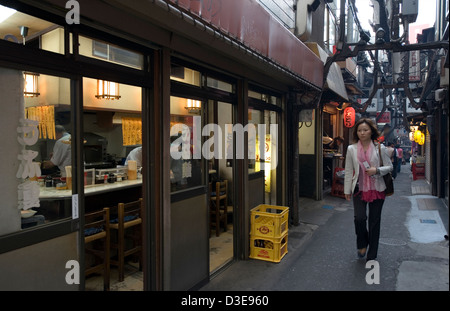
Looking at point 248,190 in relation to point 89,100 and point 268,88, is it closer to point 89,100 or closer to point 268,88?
point 268,88

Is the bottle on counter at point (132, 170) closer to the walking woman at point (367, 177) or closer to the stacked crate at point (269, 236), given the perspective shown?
the stacked crate at point (269, 236)

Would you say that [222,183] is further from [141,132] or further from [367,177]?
[141,132]

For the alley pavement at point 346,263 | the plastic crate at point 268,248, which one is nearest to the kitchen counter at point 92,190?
the alley pavement at point 346,263

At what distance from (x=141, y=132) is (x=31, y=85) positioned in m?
1.99

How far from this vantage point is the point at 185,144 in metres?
5.10

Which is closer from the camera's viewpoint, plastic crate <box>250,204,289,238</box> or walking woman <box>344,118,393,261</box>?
walking woman <box>344,118,393,261</box>

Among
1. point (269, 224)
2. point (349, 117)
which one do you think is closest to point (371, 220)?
point (269, 224)

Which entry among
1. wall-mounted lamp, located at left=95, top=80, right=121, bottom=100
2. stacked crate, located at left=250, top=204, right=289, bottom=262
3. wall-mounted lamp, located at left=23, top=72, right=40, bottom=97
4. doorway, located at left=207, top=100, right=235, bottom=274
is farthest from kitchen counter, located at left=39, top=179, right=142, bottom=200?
stacked crate, located at left=250, top=204, right=289, bottom=262

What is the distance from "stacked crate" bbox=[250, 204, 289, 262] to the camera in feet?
20.1

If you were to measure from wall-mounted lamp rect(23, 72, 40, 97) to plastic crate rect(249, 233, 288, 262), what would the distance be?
4449 millimetres

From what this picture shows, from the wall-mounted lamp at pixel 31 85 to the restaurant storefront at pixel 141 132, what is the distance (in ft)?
0.04

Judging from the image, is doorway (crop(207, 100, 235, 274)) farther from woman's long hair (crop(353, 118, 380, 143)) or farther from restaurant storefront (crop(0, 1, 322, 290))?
woman's long hair (crop(353, 118, 380, 143))

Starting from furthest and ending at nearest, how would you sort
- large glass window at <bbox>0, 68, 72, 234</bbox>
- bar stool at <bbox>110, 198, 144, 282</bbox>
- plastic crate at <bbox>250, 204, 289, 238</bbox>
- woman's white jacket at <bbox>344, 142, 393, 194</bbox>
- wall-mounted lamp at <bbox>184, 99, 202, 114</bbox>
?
1. plastic crate at <bbox>250, 204, 289, 238</bbox>
2. woman's white jacket at <bbox>344, 142, 393, 194</bbox>
3. bar stool at <bbox>110, 198, 144, 282</bbox>
4. wall-mounted lamp at <bbox>184, 99, 202, 114</bbox>
5. large glass window at <bbox>0, 68, 72, 234</bbox>
